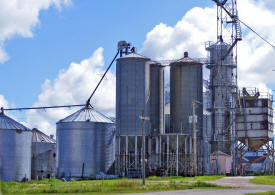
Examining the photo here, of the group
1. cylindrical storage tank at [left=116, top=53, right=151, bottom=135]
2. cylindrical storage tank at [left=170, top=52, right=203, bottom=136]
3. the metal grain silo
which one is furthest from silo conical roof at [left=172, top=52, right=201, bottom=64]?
the metal grain silo

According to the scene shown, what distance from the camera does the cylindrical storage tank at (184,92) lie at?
8294cm

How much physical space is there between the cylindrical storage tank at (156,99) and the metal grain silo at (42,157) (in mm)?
17652

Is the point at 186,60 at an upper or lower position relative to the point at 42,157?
upper

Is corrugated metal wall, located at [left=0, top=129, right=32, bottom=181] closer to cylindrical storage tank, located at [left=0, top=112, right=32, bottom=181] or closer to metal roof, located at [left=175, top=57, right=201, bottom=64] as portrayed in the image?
cylindrical storage tank, located at [left=0, top=112, right=32, bottom=181]

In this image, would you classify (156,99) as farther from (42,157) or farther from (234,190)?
(234,190)

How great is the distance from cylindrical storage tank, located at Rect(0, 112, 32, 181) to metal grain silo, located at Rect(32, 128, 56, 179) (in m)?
7.61

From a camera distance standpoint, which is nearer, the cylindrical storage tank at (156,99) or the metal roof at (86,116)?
the metal roof at (86,116)

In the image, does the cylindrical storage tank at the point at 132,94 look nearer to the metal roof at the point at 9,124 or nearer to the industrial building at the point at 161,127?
the industrial building at the point at 161,127

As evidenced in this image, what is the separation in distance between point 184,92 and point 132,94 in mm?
8714

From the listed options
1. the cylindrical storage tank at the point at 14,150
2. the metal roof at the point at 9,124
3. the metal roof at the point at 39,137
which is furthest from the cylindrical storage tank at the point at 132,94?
the metal roof at the point at 39,137

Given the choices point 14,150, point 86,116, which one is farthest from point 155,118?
point 14,150

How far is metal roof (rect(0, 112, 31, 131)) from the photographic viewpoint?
74.6 meters

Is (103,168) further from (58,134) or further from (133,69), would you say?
(133,69)

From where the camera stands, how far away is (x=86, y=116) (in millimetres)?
83062
